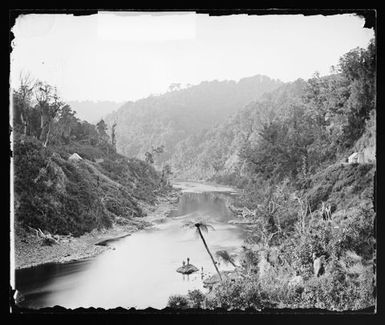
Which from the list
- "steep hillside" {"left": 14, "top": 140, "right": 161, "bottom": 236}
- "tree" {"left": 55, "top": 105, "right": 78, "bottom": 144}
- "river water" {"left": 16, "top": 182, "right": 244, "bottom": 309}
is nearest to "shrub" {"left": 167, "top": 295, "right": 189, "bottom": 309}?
"river water" {"left": 16, "top": 182, "right": 244, "bottom": 309}

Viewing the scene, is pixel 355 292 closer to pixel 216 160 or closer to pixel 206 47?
pixel 216 160

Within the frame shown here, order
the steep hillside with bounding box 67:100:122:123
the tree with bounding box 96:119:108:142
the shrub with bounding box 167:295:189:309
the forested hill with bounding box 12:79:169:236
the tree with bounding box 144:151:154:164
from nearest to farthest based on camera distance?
the shrub with bounding box 167:295:189:309 → the forested hill with bounding box 12:79:169:236 → the steep hillside with bounding box 67:100:122:123 → the tree with bounding box 96:119:108:142 → the tree with bounding box 144:151:154:164

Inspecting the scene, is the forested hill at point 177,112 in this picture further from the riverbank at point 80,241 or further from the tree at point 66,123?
the riverbank at point 80,241

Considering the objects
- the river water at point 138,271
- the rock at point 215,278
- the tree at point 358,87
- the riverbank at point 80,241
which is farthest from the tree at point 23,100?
the tree at point 358,87

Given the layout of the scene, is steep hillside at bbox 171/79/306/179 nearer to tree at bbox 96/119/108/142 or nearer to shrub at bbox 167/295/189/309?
tree at bbox 96/119/108/142

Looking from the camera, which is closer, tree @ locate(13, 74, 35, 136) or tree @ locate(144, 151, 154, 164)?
tree @ locate(13, 74, 35, 136)

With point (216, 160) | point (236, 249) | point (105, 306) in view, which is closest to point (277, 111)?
point (216, 160)
